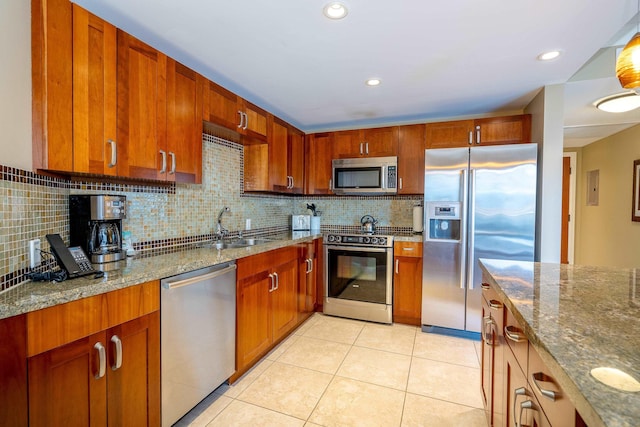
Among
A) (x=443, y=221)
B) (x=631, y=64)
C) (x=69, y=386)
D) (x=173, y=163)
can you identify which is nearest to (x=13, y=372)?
(x=69, y=386)

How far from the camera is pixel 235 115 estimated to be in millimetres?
2441

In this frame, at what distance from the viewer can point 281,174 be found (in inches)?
126

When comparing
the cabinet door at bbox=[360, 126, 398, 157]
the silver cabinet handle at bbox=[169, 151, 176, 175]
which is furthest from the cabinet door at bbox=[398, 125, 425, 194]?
the silver cabinet handle at bbox=[169, 151, 176, 175]

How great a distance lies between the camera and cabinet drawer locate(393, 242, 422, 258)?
2979 mm

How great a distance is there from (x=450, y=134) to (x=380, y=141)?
2.44 feet

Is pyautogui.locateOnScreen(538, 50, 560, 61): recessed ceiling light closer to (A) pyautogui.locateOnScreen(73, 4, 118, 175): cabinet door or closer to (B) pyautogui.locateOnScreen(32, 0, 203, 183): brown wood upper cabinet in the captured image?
(B) pyautogui.locateOnScreen(32, 0, 203, 183): brown wood upper cabinet

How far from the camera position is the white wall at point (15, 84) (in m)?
1.19

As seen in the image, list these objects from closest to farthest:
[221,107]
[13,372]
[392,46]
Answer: [13,372] < [392,46] < [221,107]

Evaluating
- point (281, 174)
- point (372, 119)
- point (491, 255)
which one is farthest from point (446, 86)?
point (281, 174)

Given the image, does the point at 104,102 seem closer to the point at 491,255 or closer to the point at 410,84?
the point at 410,84

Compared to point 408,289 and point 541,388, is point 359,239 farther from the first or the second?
point 541,388

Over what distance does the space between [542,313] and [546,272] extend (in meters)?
0.70

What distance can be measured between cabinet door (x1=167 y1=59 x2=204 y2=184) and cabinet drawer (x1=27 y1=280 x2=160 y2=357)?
82 cm

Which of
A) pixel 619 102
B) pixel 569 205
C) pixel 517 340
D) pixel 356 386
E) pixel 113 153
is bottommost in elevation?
pixel 356 386
